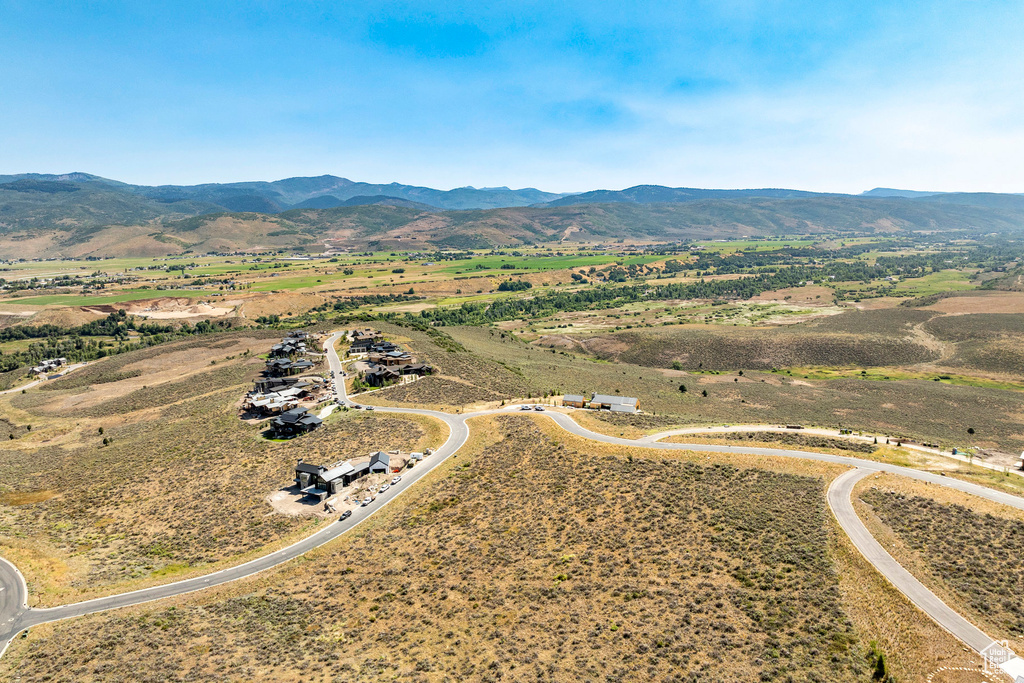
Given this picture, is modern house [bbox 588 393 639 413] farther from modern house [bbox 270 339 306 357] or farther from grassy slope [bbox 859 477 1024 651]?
modern house [bbox 270 339 306 357]

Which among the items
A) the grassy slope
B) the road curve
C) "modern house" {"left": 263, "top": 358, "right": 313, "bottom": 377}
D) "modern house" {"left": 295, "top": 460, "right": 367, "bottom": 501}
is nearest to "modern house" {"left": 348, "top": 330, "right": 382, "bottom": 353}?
"modern house" {"left": 263, "top": 358, "right": 313, "bottom": 377}

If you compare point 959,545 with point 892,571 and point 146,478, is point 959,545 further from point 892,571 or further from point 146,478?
point 146,478

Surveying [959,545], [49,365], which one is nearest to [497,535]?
[959,545]

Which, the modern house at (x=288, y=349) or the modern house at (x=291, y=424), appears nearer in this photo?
the modern house at (x=291, y=424)

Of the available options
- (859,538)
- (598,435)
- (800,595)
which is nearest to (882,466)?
(859,538)

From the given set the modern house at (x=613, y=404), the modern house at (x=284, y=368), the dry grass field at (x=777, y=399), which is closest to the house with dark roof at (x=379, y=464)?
the dry grass field at (x=777, y=399)

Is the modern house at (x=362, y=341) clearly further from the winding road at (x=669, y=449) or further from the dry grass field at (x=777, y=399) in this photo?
the winding road at (x=669, y=449)

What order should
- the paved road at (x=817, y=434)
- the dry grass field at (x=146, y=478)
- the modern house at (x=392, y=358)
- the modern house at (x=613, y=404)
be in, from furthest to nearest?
the modern house at (x=392, y=358) → the modern house at (x=613, y=404) → the paved road at (x=817, y=434) → the dry grass field at (x=146, y=478)
